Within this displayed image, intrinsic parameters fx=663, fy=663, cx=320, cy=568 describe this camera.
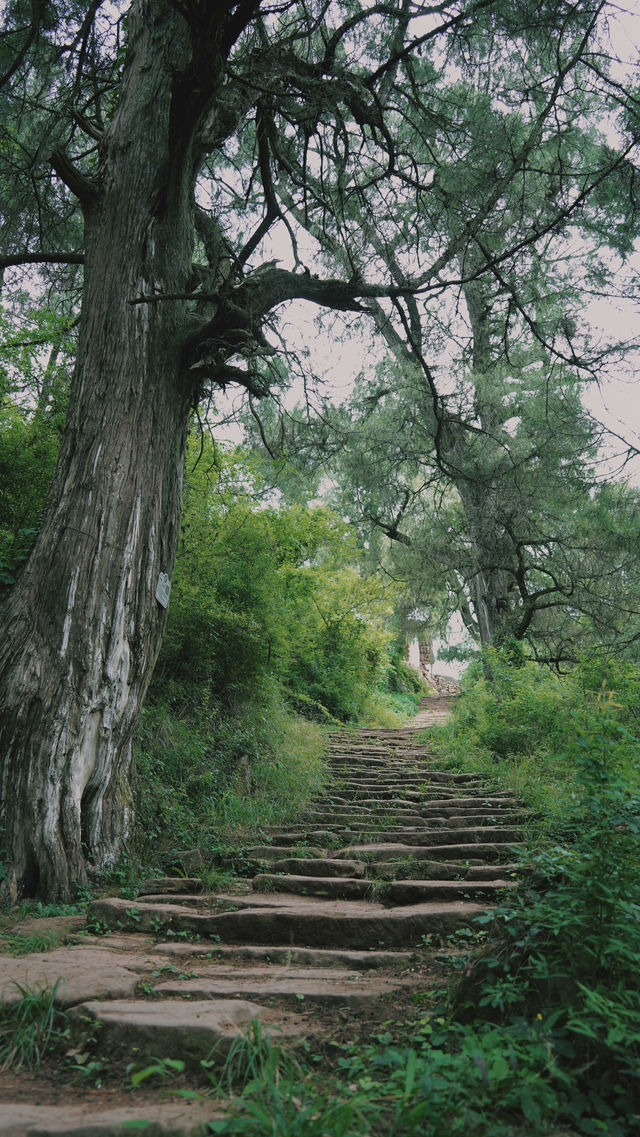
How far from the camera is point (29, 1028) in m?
2.05

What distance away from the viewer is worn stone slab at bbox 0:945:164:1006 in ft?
7.41

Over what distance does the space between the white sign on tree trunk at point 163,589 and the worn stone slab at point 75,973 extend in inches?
92.8

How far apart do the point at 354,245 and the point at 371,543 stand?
10.3 meters

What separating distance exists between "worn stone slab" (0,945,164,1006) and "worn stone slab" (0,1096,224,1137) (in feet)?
1.75

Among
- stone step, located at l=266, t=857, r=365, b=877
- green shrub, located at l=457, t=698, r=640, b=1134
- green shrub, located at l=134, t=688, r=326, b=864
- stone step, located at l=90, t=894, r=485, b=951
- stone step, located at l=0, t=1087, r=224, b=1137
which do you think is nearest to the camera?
stone step, located at l=0, t=1087, r=224, b=1137

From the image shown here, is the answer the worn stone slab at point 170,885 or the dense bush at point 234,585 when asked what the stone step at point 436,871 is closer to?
the worn stone slab at point 170,885

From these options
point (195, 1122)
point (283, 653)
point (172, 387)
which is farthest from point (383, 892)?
point (283, 653)

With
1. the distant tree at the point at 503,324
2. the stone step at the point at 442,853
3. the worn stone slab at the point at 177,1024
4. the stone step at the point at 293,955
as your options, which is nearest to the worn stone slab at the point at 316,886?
the stone step at the point at 442,853

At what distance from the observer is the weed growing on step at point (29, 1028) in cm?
200

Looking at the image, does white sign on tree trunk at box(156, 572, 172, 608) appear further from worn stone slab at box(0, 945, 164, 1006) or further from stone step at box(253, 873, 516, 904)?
worn stone slab at box(0, 945, 164, 1006)

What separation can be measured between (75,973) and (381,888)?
5.99 ft

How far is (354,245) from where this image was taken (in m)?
6.45

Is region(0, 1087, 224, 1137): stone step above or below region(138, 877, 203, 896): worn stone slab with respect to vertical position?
above

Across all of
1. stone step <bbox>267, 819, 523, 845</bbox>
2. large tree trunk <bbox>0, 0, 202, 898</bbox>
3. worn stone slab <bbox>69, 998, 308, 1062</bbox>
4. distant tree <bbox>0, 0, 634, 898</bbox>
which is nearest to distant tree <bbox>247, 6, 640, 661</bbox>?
distant tree <bbox>0, 0, 634, 898</bbox>
